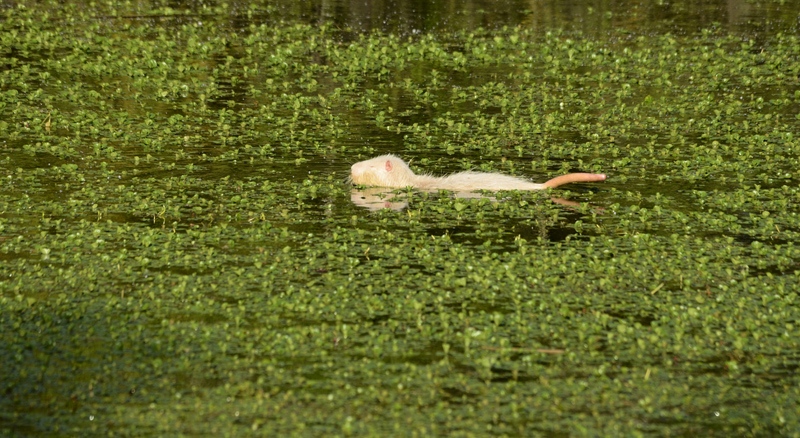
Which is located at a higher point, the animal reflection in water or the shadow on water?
the shadow on water

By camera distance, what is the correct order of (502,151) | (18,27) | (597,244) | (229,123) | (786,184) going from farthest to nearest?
(18,27), (229,123), (502,151), (786,184), (597,244)

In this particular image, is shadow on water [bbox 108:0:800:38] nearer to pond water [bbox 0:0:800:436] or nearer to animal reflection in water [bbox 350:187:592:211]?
pond water [bbox 0:0:800:436]

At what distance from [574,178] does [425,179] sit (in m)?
1.36

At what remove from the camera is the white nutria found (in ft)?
34.1

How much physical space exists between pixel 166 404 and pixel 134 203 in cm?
403

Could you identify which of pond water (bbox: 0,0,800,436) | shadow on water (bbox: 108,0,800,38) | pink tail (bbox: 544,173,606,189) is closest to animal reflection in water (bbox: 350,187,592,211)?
pond water (bbox: 0,0,800,436)

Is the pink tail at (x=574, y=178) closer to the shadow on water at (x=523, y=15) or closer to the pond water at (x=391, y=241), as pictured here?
the pond water at (x=391, y=241)

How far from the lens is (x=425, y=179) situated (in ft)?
35.3

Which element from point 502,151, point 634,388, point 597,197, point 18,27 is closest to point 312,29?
point 18,27

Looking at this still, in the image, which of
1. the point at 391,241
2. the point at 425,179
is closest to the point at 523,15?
the point at 425,179

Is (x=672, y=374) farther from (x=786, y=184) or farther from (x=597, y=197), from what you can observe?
(x=786, y=184)

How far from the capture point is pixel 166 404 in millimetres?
6156

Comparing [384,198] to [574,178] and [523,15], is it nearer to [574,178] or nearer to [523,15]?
[574,178]

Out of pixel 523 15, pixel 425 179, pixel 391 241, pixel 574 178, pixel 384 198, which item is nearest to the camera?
pixel 391 241
